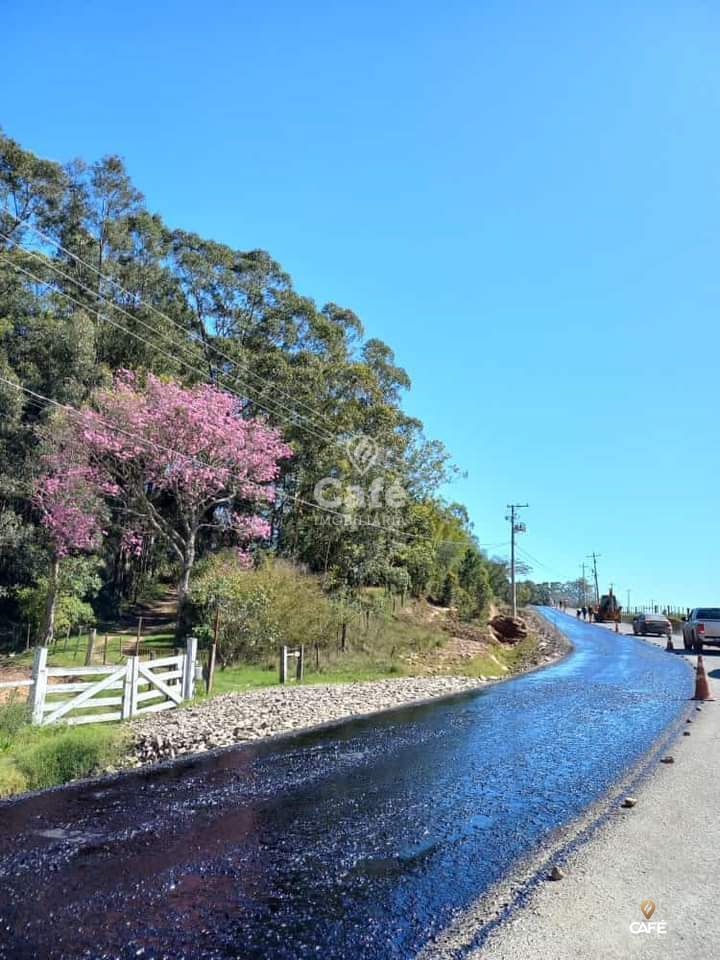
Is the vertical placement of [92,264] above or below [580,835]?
above

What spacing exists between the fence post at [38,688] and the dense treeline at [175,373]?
12.9 m

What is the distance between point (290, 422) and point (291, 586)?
472 inches

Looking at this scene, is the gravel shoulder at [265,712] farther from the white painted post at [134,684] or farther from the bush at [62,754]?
the bush at [62,754]

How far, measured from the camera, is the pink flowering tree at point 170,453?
24641 millimetres

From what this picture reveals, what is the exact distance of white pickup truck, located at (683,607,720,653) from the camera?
2766cm

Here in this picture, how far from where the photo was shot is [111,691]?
13.5m

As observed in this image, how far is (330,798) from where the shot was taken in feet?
27.3

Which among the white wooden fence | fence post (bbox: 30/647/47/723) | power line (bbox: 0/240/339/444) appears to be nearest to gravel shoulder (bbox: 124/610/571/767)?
the white wooden fence

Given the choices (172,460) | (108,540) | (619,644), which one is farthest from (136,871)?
(619,644)

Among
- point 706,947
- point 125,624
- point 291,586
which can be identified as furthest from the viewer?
point 125,624

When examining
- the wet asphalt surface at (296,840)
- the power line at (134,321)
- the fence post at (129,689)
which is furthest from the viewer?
the power line at (134,321)

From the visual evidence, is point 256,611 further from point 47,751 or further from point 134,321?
point 134,321

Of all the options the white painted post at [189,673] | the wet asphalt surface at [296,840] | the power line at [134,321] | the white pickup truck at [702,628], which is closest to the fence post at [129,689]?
the white painted post at [189,673]

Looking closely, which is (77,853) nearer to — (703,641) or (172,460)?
(172,460)
